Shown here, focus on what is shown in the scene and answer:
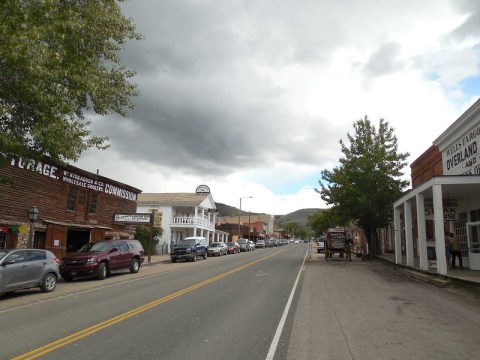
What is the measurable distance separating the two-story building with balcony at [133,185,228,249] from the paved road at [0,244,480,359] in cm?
3312

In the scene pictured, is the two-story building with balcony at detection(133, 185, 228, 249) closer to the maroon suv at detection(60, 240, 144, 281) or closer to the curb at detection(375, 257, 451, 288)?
the maroon suv at detection(60, 240, 144, 281)

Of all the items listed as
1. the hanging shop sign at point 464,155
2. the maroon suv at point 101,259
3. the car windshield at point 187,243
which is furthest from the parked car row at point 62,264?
the hanging shop sign at point 464,155

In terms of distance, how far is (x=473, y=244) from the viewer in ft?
62.1

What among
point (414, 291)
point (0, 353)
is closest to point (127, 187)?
point (414, 291)

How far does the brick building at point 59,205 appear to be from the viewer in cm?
2092

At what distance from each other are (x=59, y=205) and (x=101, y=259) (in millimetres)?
8377

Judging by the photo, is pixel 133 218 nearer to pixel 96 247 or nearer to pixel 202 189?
pixel 96 247

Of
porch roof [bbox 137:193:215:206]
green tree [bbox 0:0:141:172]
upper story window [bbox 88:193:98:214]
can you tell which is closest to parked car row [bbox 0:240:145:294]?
green tree [bbox 0:0:141:172]

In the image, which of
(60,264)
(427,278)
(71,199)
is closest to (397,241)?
(427,278)

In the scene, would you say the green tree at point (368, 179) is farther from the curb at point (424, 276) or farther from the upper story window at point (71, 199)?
the upper story window at point (71, 199)

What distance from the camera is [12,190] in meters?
21.1

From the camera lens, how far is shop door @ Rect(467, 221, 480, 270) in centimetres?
1842

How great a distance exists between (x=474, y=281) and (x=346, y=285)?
4.22 metres

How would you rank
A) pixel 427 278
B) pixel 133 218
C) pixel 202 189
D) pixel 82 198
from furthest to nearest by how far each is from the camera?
1. pixel 202 189
2. pixel 133 218
3. pixel 82 198
4. pixel 427 278
